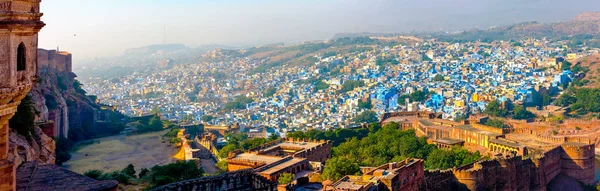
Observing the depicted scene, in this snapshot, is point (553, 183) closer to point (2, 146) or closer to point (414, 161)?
point (414, 161)

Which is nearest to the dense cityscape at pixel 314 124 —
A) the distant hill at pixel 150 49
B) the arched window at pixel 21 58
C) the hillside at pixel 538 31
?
the arched window at pixel 21 58

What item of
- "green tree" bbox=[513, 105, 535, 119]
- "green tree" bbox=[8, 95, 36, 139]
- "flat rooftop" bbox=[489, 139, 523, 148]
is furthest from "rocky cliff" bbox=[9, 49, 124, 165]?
"green tree" bbox=[513, 105, 535, 119]

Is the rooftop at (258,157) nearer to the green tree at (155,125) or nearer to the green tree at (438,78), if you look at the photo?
the green tree at (155,125)

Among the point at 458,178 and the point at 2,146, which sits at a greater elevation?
the point at 2,146

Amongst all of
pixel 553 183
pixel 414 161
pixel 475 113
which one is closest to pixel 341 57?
pixel 475 113

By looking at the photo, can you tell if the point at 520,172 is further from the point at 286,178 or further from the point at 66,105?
the point at 66,105

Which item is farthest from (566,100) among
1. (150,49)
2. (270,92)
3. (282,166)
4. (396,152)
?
(150,49)
